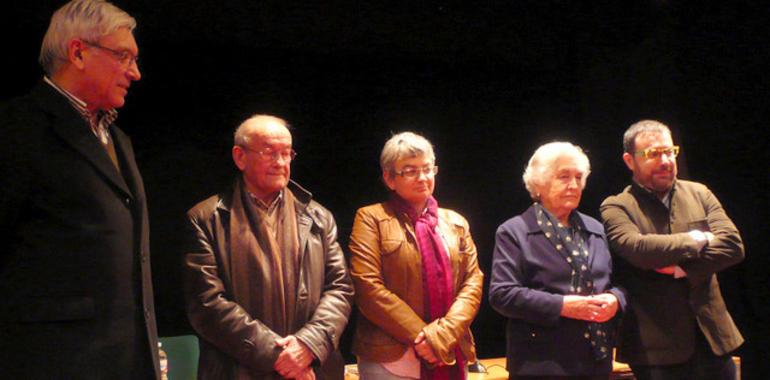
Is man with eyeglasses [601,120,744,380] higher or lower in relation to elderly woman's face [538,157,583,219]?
lower

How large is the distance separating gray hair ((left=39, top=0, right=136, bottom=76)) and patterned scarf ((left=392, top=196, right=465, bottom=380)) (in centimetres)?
159

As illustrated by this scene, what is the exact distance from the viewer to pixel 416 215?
130 inches

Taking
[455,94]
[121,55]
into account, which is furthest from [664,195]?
[121,55]

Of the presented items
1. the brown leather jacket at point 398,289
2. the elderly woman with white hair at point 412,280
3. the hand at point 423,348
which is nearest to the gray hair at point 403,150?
the elderly woman with white hair at point 412,280

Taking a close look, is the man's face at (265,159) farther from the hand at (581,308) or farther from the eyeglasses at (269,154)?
the hand at (581,308)

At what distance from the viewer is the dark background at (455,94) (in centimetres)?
373

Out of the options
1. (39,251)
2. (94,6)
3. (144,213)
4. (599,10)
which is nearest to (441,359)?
(144,213)

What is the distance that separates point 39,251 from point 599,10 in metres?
3.69

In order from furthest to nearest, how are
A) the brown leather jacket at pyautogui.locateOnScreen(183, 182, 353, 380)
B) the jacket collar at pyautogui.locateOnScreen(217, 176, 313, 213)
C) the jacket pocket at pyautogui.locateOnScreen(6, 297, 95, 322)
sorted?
1. the jacket collar at pyautogui.locateOnScreen(217, 176, 313, 213)
2. the brown leather jacket at pyautogui.locateOnScreen(183, 182, 353, 380)
3. the jacket pocket at pyautogui.locateOnScreen(6, 297, 95, 322)

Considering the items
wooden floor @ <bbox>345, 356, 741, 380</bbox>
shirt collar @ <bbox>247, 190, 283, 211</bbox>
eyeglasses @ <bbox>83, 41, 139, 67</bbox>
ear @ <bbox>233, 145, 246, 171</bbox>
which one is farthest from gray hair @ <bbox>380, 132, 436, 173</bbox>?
eyeglasses @ <bbox>83, 41, 139, 67</bbox>

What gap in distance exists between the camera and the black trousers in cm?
317

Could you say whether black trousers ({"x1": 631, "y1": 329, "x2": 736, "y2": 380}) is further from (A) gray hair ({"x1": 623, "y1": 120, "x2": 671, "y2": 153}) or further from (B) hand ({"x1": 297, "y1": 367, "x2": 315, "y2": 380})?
(B) hand ({"x1": 297, "y1": 367, "x2": 315, "y2": 380})

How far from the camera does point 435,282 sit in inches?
125

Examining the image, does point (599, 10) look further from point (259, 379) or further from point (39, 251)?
point (39, 251)
